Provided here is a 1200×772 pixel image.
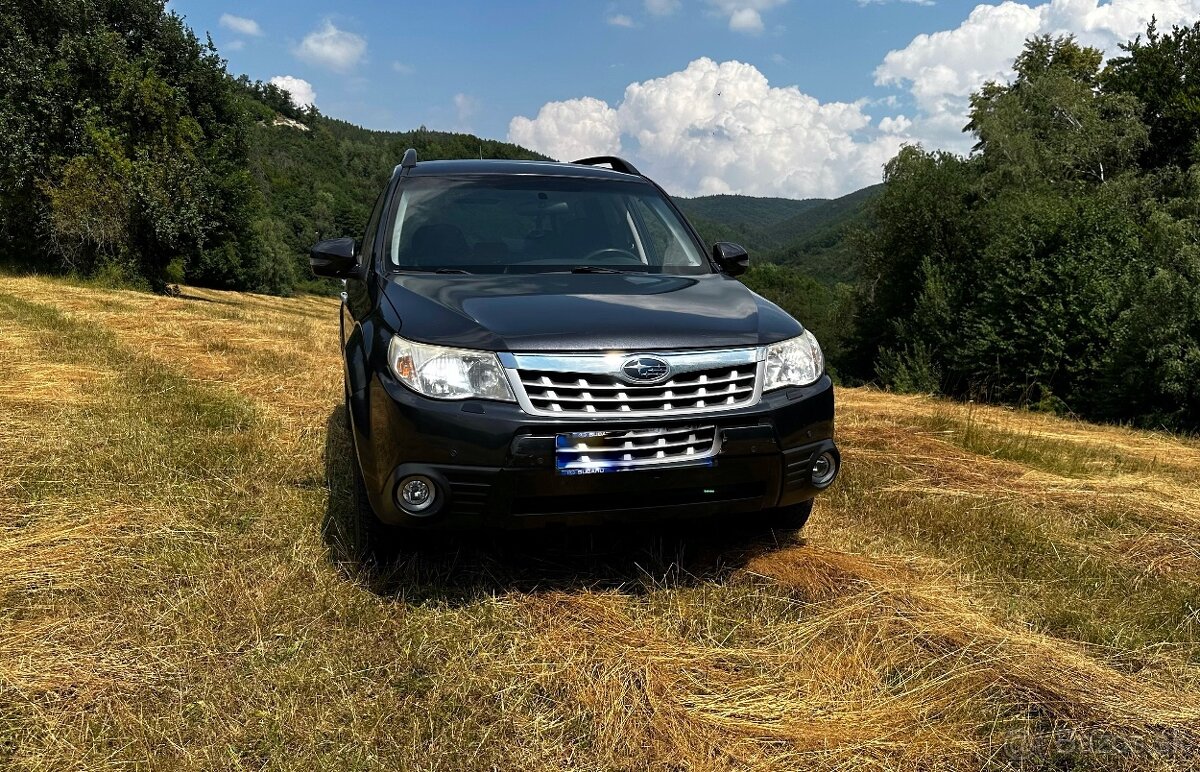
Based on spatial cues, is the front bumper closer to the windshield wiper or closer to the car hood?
the car hood

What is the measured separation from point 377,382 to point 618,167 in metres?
2.73

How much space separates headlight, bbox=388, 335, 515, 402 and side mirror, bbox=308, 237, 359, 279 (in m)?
1.40

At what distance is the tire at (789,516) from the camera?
3.38 metres

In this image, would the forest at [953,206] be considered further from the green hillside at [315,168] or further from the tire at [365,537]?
the green hillside at [315,168]

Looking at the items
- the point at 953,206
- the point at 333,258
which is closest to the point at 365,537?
the point at 333,258

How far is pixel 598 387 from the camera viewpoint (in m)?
2.60

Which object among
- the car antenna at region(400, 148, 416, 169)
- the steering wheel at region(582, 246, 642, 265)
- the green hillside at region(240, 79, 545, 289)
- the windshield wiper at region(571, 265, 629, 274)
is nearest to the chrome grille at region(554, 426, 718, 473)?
the windshield wiper at region(571, 265, 629, 274)

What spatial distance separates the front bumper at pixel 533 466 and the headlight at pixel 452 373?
42 mm

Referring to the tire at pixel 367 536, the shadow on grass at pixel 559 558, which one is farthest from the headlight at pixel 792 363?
the tire at pixel 367 536

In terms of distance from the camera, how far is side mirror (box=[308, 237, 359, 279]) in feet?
12.6

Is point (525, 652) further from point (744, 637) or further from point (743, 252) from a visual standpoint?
point (743, 252)

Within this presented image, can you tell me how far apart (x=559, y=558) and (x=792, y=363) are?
4.21 ft

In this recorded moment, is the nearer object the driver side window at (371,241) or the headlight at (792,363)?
the headlight at (792,363)

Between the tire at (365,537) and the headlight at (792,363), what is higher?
the headlight at (792,363)
